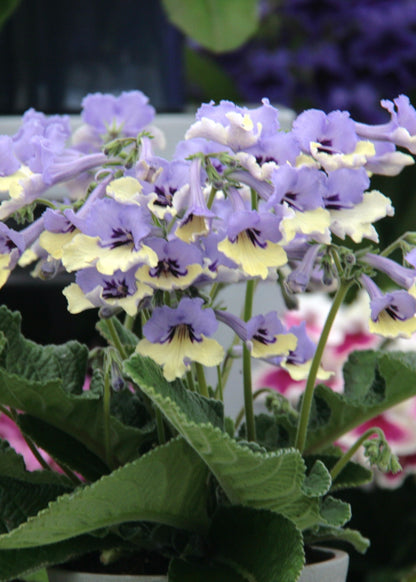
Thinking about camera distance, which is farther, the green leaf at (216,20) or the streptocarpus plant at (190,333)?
Result: the green leaf at (216,20)

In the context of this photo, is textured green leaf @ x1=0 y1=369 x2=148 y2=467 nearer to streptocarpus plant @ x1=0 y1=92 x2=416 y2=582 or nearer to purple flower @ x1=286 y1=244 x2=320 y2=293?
streptocarpus plant @ x1=0 y1=92 x2=416 y2=582

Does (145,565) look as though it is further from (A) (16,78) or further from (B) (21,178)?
(A) (16,78)

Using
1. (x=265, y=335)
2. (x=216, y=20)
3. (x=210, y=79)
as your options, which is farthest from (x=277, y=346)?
(x=210, y=79)

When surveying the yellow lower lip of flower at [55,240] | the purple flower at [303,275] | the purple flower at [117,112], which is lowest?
the purple flower at [303,275]

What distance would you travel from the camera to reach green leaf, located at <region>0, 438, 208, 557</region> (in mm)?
391

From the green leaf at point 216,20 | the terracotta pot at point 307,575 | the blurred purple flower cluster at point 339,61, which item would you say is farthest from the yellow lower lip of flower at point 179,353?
the blurred purple flower cluster at point 339,61

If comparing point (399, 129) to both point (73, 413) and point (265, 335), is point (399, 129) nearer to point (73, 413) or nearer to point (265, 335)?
point (265, 335)

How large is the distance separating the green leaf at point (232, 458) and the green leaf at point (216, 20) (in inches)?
24.5

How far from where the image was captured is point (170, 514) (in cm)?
45

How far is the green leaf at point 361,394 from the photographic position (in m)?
0.48

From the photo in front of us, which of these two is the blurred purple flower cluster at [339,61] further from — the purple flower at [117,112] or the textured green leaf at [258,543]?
the textured green leaf at [258,543]

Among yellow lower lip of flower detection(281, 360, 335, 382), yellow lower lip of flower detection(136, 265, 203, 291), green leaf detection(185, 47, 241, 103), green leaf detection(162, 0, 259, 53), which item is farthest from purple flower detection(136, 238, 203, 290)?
green leaf detection(185, 47, 241, 103)

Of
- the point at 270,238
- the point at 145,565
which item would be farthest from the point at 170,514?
the point at 270,238

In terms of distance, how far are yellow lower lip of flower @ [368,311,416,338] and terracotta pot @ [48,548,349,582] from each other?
0.42ft
